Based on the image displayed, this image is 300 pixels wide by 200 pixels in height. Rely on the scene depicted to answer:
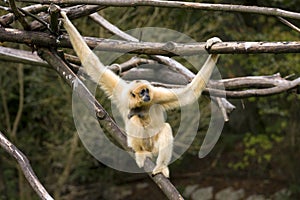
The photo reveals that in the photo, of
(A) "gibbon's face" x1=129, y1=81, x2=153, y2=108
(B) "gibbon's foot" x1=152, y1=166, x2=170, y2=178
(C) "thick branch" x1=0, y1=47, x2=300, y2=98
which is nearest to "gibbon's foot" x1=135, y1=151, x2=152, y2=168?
(B) "gibbon's foot" x1=152, y1=166, x2=170, y2=178

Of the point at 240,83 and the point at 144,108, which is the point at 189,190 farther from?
the point at 144,108

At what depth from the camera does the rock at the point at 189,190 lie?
13.2 m

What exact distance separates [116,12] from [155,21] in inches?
38.4

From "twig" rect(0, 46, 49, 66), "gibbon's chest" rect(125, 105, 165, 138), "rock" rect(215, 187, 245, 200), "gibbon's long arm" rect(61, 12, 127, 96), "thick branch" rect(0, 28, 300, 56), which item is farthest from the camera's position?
"rock" rect(215, 187, 245, 200)

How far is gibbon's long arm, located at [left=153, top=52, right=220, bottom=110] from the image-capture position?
4.61 m

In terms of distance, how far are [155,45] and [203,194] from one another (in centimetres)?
917

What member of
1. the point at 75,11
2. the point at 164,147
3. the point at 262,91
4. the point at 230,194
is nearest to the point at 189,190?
the point at 230,194

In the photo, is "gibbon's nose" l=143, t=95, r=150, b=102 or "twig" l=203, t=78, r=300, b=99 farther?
"twig" l=203, t=78, r=300, b=99

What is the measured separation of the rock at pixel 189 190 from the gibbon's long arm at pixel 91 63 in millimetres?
8178

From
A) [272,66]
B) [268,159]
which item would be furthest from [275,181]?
[272,66]

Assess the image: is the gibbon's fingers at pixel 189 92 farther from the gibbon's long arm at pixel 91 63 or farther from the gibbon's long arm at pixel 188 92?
the gibbon's long arm at pixel 91 63

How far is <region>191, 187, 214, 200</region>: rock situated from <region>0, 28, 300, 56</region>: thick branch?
28.7 feet

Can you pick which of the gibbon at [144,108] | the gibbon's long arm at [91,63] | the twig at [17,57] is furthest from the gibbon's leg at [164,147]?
the twig at [17,57]

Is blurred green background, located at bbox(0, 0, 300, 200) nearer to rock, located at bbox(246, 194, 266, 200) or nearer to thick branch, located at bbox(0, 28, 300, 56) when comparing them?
rock, located at bbox(246, 194, 266, 200)
